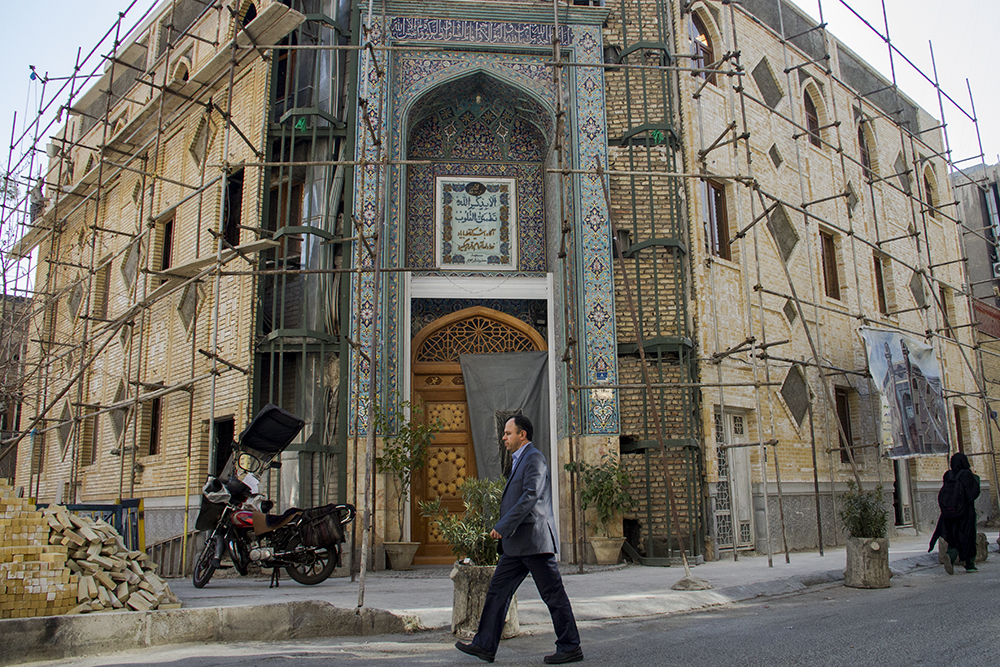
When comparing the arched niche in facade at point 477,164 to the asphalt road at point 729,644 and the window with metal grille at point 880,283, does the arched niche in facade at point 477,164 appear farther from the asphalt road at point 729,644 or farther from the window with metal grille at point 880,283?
the window with metal grille at point 880,283

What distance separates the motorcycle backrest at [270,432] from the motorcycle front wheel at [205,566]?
131cm

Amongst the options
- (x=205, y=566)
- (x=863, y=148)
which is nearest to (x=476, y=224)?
(x=205, y=566)

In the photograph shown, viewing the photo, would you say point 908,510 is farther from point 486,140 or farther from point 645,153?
point 486,140

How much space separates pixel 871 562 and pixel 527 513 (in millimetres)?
5068

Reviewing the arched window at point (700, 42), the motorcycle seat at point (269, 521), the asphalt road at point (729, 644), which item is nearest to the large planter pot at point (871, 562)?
the asphalt road at point (729, 644)

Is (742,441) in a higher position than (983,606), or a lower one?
higher

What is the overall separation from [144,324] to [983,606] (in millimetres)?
12419

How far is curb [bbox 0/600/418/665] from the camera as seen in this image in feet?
16.9

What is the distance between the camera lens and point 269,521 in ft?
28.4

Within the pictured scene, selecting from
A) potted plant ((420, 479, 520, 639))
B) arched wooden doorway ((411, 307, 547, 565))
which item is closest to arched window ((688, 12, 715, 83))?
arched wooden doorway ((411, 307, 547, 565))

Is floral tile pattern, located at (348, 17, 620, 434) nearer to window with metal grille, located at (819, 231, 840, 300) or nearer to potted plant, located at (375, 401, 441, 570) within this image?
potted plant, located at (375, 401, 441, 570)

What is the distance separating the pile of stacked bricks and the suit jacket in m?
2.85

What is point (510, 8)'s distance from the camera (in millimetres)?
12367

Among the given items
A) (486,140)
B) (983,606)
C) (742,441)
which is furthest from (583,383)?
(983,606)
